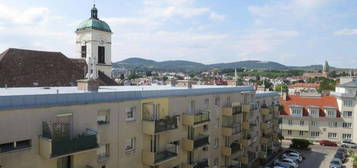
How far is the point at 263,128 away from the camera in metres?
49.8

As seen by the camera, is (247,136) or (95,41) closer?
(247,136)

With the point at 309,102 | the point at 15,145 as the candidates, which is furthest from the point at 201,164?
the point at 309,102

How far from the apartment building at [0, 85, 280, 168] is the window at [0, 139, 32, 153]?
1.8 inches

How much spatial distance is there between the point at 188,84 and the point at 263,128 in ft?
75.4

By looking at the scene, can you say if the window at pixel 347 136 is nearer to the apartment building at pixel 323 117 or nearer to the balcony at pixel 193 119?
the apartment building at pixel 323 117

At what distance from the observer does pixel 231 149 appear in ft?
117

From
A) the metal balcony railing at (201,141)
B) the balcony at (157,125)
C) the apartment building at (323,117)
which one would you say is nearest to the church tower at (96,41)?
the metal balcony railing at (201,141)

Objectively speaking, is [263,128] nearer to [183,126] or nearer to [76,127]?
[183,126]

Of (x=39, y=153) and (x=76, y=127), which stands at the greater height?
(x=76, y=127)

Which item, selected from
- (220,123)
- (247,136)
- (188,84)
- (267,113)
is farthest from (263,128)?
(188,84)

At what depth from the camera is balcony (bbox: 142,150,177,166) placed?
73.9 ft

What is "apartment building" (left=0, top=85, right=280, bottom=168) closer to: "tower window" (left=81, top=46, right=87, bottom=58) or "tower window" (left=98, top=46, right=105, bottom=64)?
"tower window" (left=98, top=46, right=105, bottom=64)

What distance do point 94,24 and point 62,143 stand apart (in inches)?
1416

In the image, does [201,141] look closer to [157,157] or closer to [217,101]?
[217,101]
